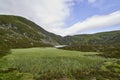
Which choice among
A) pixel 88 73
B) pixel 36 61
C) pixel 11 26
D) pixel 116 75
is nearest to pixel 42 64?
pixel 36 61

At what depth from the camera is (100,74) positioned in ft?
102

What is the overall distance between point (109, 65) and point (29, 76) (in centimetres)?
1591

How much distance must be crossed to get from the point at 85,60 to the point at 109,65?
184 inches

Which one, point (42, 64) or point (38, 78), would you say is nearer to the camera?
point (38, 78)

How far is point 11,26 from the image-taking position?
18075 centimetres

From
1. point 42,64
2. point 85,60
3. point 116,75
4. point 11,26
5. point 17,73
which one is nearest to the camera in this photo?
point 17,73

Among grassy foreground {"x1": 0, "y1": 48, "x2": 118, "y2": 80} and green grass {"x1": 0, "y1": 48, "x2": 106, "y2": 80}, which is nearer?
grassy foreground {"x1": 0, "y1": 48, "x2": 118, "y2": 80}

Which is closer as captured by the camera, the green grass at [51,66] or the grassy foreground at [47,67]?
the grassy foreground at [47,67]

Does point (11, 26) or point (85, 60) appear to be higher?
point (11, 26)

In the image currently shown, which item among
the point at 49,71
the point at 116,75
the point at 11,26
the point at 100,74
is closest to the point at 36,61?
the point at 49,71

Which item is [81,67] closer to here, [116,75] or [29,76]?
[116,75]

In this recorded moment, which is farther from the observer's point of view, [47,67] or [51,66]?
[51,66]

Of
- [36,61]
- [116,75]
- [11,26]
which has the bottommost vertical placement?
[116,75]

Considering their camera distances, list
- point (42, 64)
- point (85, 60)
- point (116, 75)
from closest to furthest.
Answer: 1. point (116, 75)
2. point (42, 64)
3. point (85, 60)
